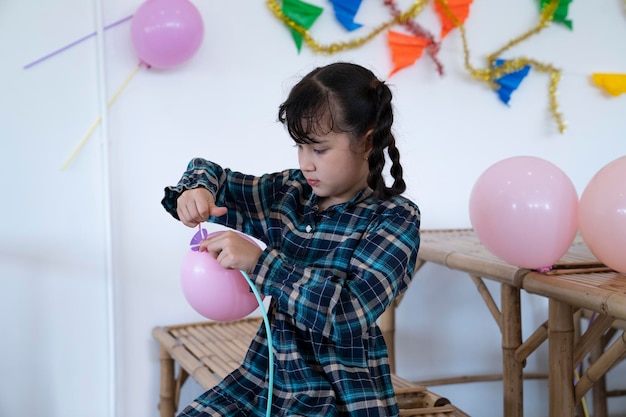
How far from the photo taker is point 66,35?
1.94 meters

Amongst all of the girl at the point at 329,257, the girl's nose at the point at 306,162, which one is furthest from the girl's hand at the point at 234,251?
the girl's nose at the point at 306,162

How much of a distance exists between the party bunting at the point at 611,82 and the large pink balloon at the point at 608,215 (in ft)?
4.20

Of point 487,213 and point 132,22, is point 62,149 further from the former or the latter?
point 487,213

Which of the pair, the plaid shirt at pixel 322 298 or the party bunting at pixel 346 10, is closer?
the plaid shirt at pixel 322 298

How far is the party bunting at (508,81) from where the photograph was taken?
2432 mm

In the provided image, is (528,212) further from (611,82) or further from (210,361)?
(611,82)

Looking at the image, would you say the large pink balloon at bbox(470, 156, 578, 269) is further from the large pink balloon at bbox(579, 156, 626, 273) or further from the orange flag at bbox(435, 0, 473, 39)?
the orange flag at bbox(435, 0, 473, 39)

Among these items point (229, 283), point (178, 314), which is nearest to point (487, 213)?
point (229, 283)

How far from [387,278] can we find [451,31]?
1.50m

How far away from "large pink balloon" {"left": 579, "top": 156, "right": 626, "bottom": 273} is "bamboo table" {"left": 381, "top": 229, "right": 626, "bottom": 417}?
58 millimetres

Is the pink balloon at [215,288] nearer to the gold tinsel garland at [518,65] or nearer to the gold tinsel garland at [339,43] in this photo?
the gold tinsel garland at [339,43]

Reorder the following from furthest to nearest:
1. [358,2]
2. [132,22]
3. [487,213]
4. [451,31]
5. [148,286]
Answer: [451,31] → [358,2] → [148,286] → [132,22] → [487,213]

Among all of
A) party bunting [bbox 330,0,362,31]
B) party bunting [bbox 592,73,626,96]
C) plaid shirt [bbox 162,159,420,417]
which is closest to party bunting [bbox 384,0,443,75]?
party bunting [bbox 330,0,362,31]

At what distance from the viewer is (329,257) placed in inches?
46.3
